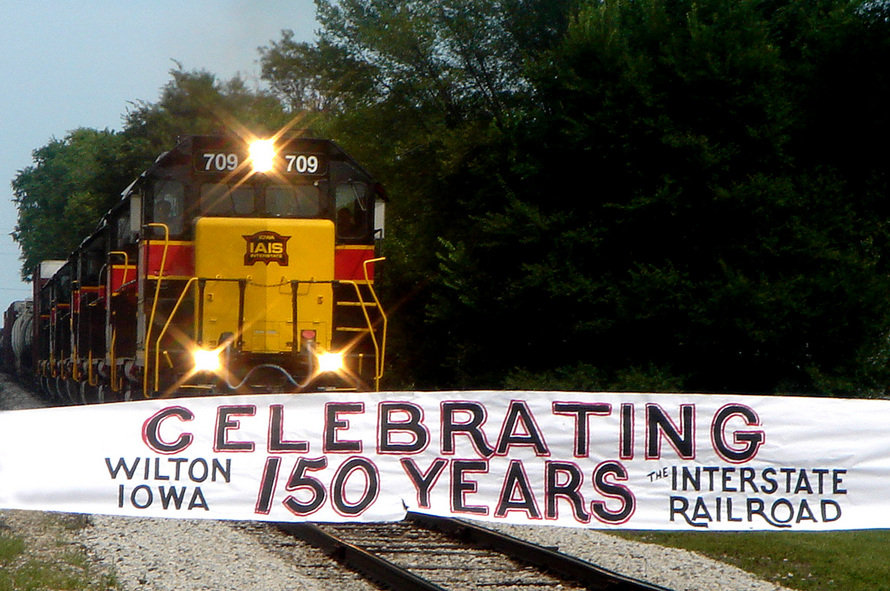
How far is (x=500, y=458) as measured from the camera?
324 inches

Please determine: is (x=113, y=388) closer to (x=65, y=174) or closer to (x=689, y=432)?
(x=689, y=432)

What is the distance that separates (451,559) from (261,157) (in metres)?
6.21

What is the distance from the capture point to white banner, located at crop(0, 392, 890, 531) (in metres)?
7.97

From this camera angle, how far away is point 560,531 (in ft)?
36.0

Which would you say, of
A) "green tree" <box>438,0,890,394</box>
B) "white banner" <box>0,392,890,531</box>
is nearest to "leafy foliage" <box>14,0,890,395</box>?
"green tree" <box>438,0,890,394</box>

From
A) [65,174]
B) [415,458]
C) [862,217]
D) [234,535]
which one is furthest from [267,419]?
[65,174]

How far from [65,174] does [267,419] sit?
307ft

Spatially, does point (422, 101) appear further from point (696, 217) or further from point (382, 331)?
point (382, 331)

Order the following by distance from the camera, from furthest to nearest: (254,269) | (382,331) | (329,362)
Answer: (382,331) < (254,269) < (329,362)

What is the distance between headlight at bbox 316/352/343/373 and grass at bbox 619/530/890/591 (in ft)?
12.9

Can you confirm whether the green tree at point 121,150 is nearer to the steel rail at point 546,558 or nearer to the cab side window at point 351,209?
the cab side window at point 351,209

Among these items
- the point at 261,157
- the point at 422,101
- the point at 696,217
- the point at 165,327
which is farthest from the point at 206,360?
the point at 422,101

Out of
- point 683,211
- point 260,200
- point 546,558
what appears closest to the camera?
point 546,558

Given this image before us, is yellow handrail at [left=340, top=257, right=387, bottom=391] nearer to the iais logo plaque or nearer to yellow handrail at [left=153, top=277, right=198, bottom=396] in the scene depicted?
the iais logo plaque
